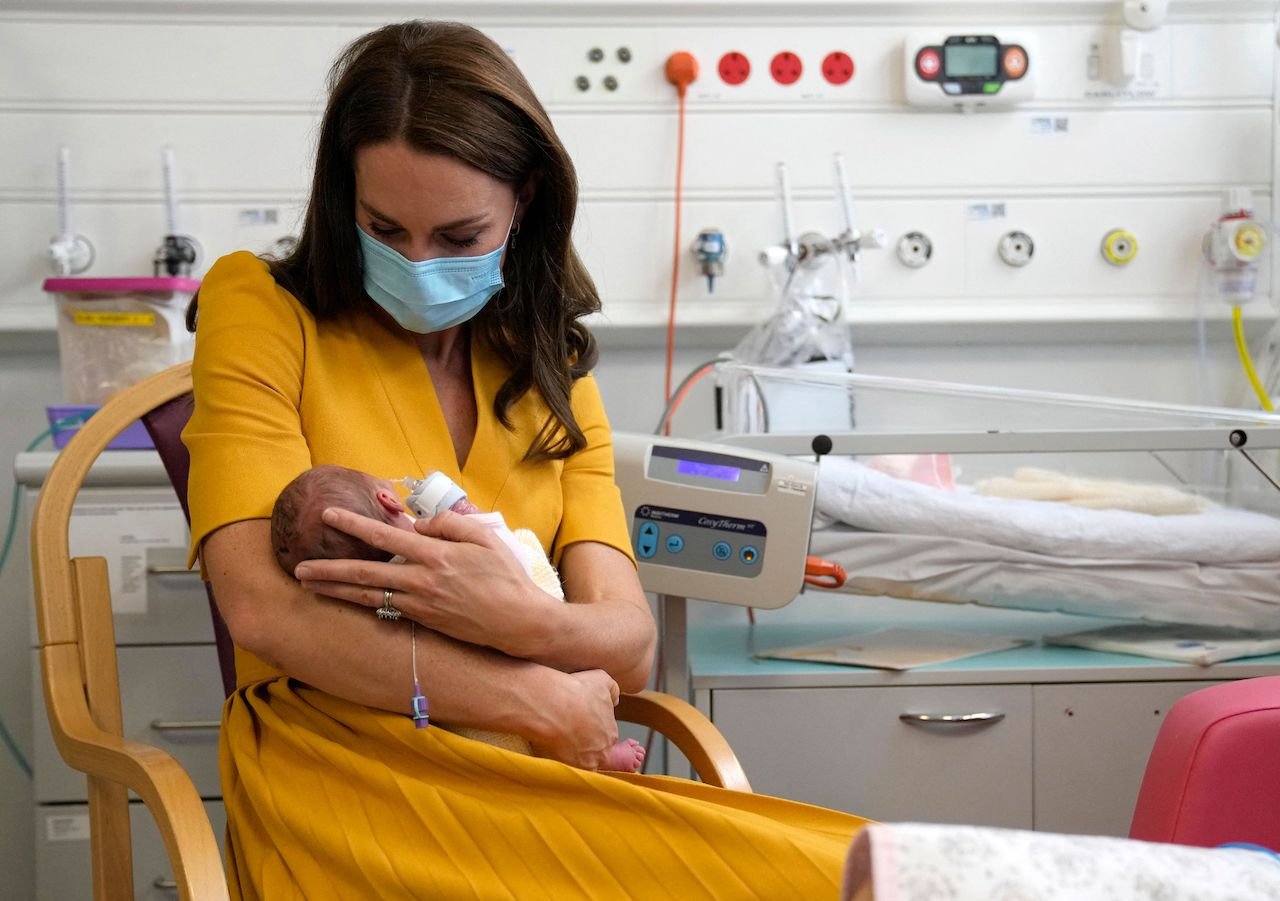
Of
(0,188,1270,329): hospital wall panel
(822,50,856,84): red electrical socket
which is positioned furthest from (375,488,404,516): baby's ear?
(822,50,856,84): red electrical socket

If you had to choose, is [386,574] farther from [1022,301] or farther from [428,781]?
[1022,301]

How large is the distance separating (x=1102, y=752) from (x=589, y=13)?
173 centimetres

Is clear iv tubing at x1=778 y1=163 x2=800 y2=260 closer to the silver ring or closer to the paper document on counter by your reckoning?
the paper document on counter

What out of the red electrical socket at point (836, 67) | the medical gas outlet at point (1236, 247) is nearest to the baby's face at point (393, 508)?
the red electrical socket at point (836, 67)

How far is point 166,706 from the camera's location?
199 centimetres

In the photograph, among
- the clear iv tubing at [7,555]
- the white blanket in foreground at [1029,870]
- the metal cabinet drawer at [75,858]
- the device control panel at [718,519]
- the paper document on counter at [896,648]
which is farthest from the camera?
the clear iv tubing at [7,555]

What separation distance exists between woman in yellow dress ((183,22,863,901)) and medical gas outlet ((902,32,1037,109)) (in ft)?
4.25

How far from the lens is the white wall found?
2477 millimetres

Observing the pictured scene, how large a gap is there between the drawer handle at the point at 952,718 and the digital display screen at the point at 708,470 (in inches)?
17.1

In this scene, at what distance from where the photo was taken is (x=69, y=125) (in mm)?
2471

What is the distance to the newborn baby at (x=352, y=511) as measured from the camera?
1.18 m

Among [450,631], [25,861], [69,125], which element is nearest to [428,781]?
[450,631]

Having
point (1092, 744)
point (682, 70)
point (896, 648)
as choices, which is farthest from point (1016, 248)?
point (1092, 744)

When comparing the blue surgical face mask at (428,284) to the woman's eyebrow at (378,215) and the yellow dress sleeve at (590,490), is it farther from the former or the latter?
the yellow dress sleeve at (590,490)
